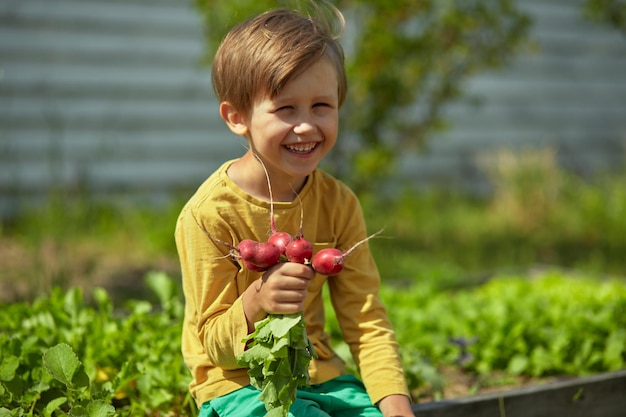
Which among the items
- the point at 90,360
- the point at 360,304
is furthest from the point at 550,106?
the point at 90,360

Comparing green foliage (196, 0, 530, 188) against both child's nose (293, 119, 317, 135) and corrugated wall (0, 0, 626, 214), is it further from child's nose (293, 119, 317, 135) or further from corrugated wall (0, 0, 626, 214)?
child's nose (293, 119, 317, 135)

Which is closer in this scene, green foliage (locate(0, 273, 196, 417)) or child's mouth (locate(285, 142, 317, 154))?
child's mouth (locate(285, 142, 317, 154))

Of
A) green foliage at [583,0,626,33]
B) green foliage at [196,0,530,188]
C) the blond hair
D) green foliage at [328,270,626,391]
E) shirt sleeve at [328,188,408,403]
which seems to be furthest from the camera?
green foliage at [196,0,530,188]

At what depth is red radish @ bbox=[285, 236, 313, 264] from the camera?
1767 mm

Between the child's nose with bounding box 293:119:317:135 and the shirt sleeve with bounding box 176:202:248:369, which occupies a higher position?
the child's nose with bounding box 293:119:317:135

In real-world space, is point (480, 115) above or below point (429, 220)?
above

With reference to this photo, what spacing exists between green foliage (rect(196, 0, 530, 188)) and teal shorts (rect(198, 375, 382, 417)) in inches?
157

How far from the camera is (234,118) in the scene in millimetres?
2111

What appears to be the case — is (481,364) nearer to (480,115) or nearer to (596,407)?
(596,407)

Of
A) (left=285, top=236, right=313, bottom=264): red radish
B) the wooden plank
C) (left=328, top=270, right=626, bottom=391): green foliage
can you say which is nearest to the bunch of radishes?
(left=285, top=236, right=313, bottom=264): red radish

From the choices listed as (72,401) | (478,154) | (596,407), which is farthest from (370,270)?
(478,154)

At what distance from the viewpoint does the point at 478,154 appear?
9852 mm

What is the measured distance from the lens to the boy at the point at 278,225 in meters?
1.97

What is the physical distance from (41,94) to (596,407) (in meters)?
5.86
